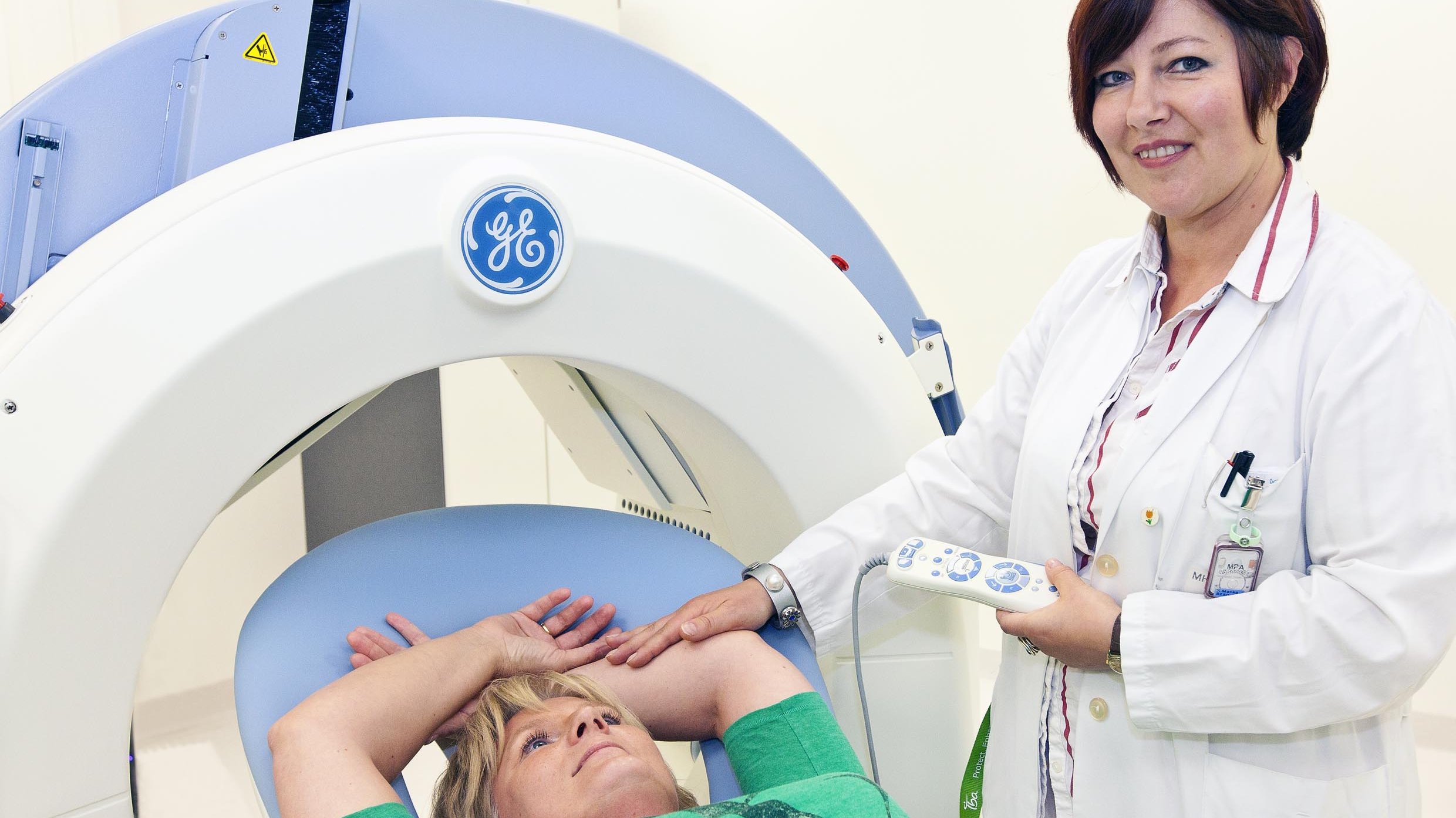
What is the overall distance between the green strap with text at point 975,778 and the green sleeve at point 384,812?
2.09ft

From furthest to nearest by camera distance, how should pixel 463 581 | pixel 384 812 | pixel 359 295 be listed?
1. pixel 463 581
2. pixel 359 295
3. pixel 384 812

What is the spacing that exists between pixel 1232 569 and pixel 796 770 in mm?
420

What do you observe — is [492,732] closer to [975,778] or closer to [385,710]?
[385,710]

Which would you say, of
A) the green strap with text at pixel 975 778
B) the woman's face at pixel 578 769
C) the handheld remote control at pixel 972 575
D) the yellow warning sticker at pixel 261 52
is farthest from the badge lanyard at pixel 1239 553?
the yellow warning sticker at pixel 261 52

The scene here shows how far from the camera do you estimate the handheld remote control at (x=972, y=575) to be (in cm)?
104

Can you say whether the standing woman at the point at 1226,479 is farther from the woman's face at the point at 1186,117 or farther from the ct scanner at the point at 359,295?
the ct scanner at the point at 359,295

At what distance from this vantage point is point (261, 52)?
42.1 inches

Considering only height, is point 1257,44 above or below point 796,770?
above

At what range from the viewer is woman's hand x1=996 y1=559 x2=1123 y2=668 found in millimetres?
987

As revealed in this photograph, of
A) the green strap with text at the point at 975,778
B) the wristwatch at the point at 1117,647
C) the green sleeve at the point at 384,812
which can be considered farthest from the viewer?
the green strap with text at the point at 975,778

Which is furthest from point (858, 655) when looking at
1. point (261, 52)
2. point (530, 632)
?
point (261, 52)

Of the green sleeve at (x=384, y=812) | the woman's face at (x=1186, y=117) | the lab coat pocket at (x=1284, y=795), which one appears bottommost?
the lab coat pocket at (x=1284, y=795)

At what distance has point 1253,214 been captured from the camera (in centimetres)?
103

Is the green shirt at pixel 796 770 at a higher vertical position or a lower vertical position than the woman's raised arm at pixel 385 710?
lower
